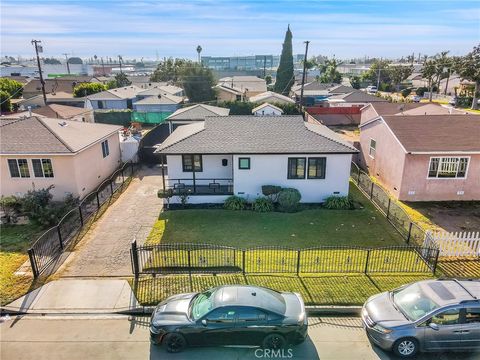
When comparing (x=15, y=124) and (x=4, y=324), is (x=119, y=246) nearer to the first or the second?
(x=4, y=324)

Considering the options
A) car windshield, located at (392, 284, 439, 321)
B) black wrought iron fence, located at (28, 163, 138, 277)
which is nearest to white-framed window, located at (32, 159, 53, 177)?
black wrought iron fence, located at (28, 163, 138, 277)

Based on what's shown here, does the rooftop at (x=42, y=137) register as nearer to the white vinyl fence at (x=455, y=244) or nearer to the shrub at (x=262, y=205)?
the shrub at (x=262, y=205)

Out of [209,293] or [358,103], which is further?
[358,103]

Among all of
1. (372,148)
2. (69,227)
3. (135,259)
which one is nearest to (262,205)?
(135,259)

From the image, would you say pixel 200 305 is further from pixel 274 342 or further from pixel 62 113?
pixel 62 113

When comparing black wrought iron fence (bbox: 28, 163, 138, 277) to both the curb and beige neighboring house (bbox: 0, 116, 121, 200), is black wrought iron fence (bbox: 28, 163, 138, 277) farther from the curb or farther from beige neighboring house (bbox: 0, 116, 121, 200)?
the curb

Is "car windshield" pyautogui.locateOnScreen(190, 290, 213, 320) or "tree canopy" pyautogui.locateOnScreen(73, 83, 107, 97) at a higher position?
"tree canopy" pyautogui.locateOnScreen(73, 83, 107, 97)

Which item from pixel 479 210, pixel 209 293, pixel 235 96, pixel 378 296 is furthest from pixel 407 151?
pixel 235 96
